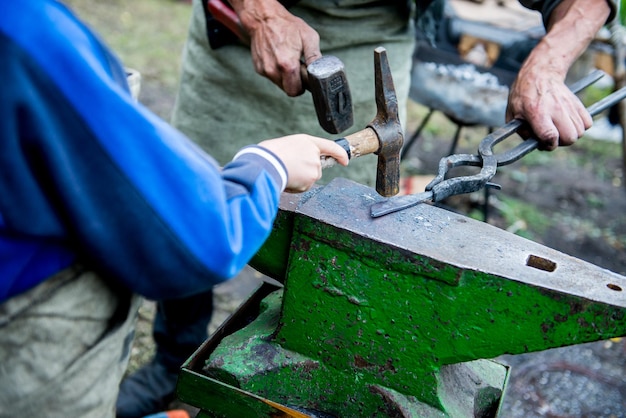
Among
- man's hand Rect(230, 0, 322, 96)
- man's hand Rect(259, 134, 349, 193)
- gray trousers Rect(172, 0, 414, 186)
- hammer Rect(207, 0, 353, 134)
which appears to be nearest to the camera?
man's hand Rect(259, 134, 349, 193)

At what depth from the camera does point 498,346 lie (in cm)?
135

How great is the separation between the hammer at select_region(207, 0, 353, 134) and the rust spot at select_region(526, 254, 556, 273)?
608mm

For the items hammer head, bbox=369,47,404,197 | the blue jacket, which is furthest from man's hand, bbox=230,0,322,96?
the blue jacket

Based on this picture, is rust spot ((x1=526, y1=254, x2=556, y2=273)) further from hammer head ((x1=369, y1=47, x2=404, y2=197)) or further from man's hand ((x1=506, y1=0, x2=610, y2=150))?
man's hand ((x1=506, y1=0, x2=610, y2=150))

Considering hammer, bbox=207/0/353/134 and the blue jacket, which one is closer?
the blue jacket

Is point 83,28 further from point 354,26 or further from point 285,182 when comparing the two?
point 354,26

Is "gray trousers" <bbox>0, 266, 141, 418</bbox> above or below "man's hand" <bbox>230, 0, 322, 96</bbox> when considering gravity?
below

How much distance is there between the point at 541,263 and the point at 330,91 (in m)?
0.66

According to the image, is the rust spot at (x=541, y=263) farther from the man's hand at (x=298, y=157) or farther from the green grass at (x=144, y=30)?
the green grass at (x=144, y=30)

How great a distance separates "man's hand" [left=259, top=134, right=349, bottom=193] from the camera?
122 centimetres

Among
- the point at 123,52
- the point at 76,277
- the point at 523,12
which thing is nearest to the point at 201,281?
the point at 76,277

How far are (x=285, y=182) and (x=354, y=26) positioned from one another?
43.1 inches

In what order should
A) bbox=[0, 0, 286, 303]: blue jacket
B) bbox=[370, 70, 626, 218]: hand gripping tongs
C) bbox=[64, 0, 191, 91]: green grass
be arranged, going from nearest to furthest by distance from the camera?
bbox=[0, 0, 286, 303]: blue jacket < bbox=[370, 70, 626, 218]: hand gripping tongs < bbox=[64, 0, 191, 91]: green grass

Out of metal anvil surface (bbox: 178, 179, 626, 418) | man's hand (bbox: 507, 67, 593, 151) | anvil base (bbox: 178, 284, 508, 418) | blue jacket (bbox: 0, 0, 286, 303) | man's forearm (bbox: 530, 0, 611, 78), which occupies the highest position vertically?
blue jacket (bbox: 0, 0, 286, 303)
